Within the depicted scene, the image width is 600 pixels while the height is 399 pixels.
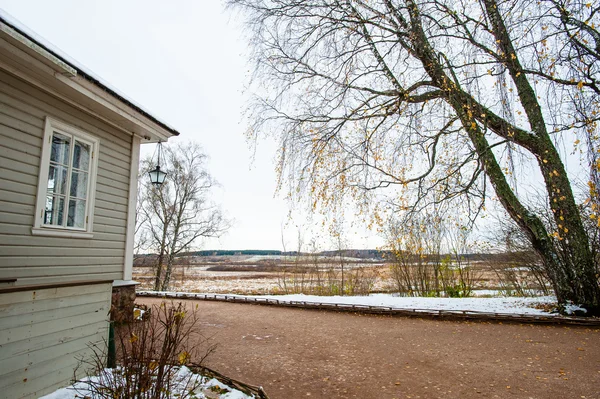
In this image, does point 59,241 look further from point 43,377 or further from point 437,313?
point 437,313

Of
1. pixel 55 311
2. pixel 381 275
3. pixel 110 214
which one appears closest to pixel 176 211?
pixel 381 275

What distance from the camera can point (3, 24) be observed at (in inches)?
110

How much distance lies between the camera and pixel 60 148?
4.26m

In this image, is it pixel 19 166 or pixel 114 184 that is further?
pixel 114 184

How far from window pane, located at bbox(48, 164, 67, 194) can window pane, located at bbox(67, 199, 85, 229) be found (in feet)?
0.77

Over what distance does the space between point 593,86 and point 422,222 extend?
3.25m

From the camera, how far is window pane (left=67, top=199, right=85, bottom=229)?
438 centimetres

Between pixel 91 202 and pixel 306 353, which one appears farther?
pixel 306 353

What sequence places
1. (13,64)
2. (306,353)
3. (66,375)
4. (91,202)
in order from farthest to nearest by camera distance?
(306,353), (91,202), (13,64), (66,375)

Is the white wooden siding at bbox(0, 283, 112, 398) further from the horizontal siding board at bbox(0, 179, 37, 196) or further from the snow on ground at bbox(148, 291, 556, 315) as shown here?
the snow on ground at bbox(148, 291, 556, 315)

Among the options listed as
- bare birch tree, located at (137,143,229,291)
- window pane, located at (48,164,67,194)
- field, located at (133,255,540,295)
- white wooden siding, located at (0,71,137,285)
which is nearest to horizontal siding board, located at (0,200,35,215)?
white wooden siding, located at (0,71,137,285)

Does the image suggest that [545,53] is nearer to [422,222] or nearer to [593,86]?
[593,86]

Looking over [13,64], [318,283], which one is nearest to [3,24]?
[13,64]

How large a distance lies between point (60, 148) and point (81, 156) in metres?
0.32
